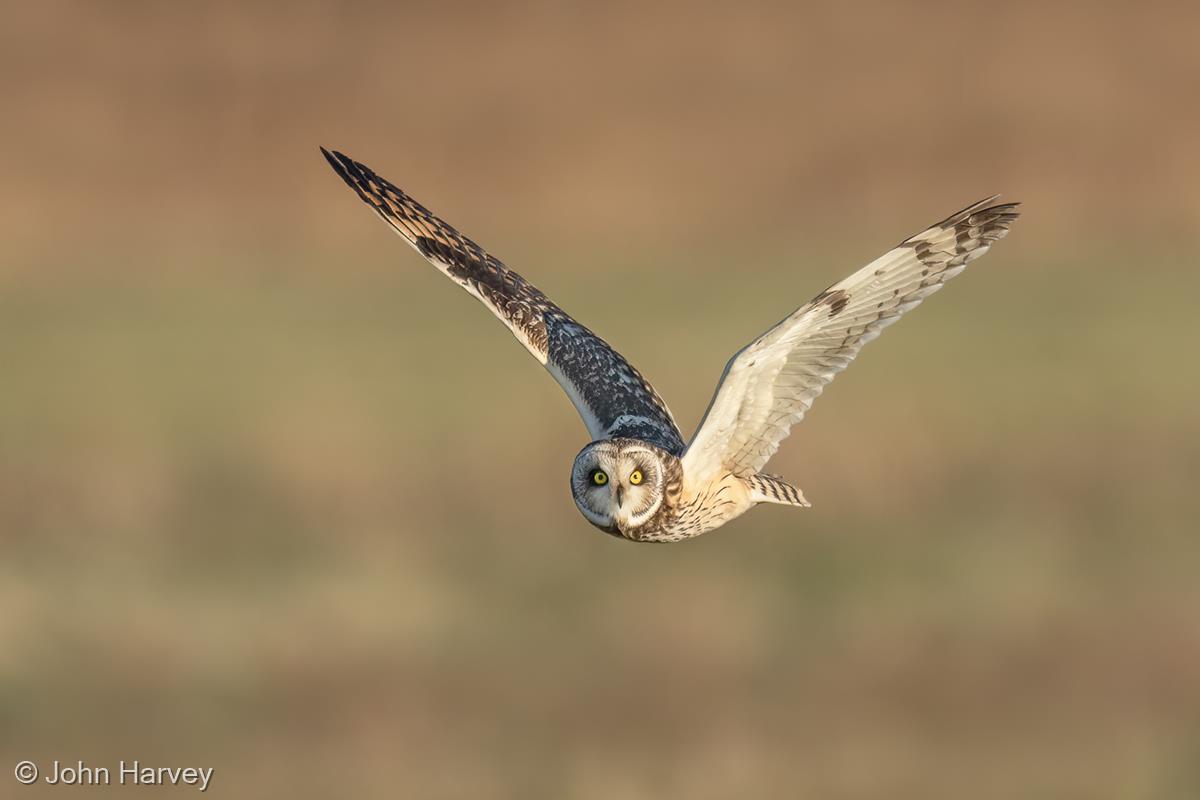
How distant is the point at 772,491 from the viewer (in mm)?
7621

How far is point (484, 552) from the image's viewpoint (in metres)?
16.6

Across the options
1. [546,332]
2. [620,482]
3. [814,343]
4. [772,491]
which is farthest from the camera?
[546,332]

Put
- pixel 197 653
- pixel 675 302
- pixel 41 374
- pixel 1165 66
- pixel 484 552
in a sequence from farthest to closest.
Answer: pixel 1165 66 < pixel 675 302 < pixel 41 374 < pixel 484 552 < pixel 197 653

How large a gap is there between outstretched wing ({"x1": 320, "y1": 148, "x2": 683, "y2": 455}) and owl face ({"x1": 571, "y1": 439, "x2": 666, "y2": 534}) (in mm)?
439

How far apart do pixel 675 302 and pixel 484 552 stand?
566 centimetres

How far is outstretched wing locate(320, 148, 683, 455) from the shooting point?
782 centimetres

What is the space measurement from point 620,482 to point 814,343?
0.72 meters

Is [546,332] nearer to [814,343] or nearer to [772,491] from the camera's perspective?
[772,491]

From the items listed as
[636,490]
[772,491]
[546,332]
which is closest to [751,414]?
[636,490]

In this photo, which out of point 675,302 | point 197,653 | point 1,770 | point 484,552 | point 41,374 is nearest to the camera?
point 1,770

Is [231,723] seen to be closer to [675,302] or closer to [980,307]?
[675,302]

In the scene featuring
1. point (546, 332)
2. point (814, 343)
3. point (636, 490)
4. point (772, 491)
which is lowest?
point (636, 490)


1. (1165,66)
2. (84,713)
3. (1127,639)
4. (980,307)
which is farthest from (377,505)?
(1165,66)

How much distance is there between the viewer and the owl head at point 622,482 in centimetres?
691
